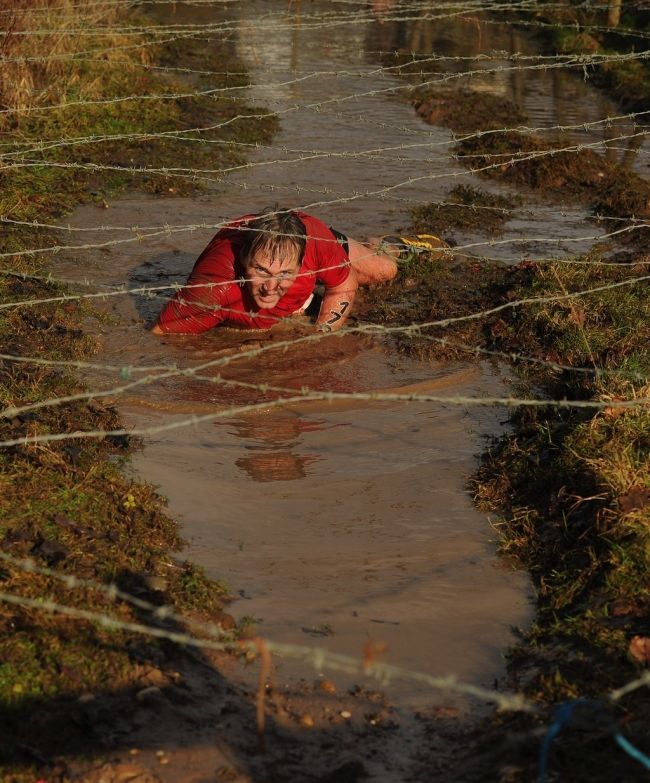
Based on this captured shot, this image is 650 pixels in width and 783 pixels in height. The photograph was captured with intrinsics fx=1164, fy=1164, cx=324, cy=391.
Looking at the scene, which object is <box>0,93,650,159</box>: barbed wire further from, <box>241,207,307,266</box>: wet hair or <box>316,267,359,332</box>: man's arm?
<box>316,267,359,332</box>: man's arm

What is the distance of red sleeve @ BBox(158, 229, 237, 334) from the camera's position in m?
6.44

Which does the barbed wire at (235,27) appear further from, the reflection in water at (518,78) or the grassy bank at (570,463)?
the grassy bank at (570,463)

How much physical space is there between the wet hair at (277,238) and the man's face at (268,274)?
2cm

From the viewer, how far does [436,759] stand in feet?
11.1

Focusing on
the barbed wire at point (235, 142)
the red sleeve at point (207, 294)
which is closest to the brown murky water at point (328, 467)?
the red sleeve at point (207, 294)

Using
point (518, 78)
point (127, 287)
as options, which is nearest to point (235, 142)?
point (127, 287)

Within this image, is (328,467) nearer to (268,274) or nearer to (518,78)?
(268,274)

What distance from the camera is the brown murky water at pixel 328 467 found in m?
4.14

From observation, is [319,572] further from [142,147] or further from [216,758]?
[142,147]

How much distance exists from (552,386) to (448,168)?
4860 mm

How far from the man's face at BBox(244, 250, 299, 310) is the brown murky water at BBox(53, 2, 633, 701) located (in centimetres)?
43

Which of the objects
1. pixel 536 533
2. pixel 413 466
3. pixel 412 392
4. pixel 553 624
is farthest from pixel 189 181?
pixel 553 624

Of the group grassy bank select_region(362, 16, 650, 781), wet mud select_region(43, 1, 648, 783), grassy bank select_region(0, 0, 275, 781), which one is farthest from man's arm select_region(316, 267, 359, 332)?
grassy bank select_region(0, 0, 275, 781)

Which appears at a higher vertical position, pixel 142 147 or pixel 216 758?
pixel 142 147
